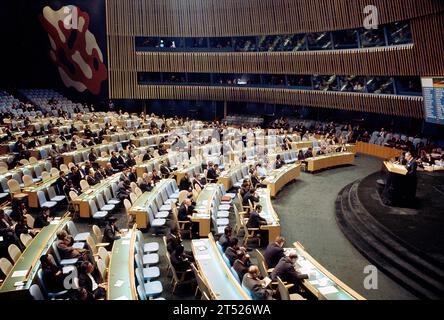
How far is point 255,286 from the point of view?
5328 millimetres

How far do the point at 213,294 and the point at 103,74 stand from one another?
21.4 m

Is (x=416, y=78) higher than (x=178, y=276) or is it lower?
higher

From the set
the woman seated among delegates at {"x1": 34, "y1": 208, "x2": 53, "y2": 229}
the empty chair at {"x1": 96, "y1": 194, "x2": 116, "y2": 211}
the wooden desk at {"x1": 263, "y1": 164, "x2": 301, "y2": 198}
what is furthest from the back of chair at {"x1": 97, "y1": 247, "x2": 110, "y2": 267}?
the wooden desk at {"x1": 263, "y1": 164, "x2": 301, "y2": 198}

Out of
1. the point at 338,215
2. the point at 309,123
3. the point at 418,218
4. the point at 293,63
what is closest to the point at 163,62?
the point at 293,63

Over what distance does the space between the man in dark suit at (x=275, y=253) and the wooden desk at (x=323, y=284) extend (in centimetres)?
33

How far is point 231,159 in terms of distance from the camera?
1436 centimetres

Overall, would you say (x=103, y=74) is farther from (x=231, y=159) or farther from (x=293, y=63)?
(x=231, y=159)

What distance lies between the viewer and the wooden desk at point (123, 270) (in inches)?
203

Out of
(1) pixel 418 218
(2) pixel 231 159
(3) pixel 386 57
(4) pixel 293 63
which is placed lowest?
(1) pixel 418 218

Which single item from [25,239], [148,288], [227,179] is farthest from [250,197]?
[25,239]

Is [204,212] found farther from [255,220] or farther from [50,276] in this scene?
[50,276]

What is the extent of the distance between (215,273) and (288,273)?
1.13m

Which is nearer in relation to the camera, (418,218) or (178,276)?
(178,276)
